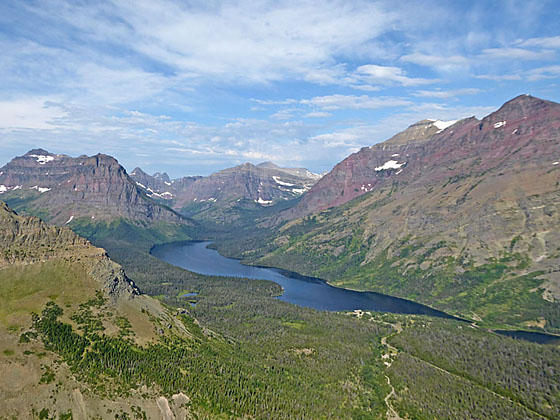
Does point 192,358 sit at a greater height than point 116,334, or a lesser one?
lesser

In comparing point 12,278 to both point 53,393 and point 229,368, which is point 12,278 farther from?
point 229,368

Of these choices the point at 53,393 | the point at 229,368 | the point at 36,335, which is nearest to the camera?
the point at 53,393

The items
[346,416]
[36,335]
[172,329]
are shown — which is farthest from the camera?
[172,329]

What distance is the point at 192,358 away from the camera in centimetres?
17700

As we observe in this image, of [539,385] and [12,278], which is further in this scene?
[539,385]

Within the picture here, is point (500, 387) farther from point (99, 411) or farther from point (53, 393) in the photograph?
point (53, 393)

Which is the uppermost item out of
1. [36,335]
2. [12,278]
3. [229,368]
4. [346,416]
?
[12,278]

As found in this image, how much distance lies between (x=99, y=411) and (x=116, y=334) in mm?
42126

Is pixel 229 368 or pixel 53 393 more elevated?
pixel 53 393

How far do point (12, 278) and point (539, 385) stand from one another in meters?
245

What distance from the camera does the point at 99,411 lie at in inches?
5118

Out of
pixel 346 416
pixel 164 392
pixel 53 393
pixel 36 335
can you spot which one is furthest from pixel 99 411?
pixel 346 416

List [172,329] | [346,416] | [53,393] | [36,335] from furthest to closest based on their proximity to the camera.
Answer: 1. [172,329]
2. [346,416]
3. [36,335]
4. [53,393]

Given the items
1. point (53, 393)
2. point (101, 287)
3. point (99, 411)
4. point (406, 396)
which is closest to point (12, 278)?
point (101, 287)
